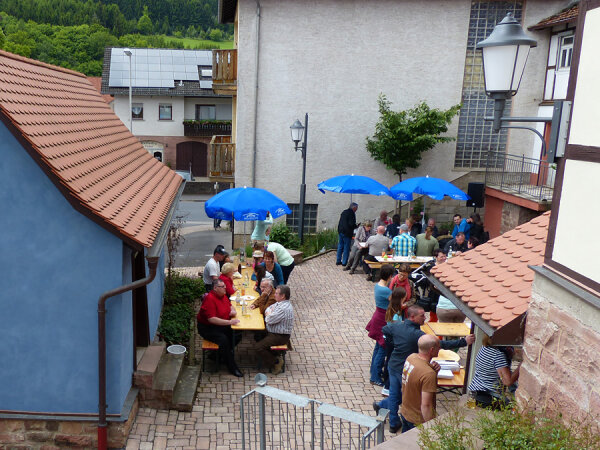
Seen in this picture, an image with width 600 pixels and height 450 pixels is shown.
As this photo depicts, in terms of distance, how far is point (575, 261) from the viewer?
429cm

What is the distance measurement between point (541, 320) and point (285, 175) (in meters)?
15.6

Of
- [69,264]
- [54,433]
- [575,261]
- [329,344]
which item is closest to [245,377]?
[329,344]

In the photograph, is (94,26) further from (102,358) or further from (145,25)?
(102,358)

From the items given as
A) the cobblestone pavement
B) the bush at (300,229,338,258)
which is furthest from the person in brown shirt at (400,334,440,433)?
the bush at (300,229,338,258)

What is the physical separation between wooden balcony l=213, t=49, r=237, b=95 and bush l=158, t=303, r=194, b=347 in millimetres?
10056

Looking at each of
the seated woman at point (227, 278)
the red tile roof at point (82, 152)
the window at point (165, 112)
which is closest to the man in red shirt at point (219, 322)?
the seated woman at point (227, 278)

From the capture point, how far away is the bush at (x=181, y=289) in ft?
40.4

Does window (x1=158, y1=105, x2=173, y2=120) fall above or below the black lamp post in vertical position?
below

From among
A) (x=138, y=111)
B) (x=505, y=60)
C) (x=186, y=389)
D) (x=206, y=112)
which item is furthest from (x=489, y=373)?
(x=138, y=111)

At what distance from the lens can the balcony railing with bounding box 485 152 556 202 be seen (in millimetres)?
17219

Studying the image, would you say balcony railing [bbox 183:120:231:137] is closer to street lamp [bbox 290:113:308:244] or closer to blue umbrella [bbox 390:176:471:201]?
street lamp [bbox 290:113:308:244]

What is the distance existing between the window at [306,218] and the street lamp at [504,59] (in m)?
15.4

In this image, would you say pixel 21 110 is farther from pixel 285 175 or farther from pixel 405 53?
pixel 405 53

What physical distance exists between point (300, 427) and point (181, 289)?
19.2 ft
